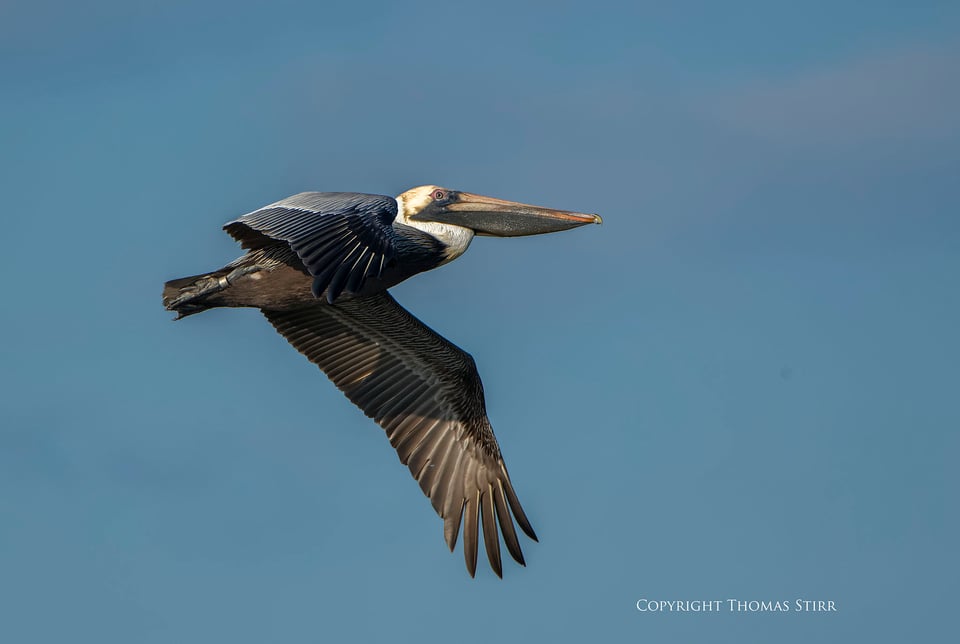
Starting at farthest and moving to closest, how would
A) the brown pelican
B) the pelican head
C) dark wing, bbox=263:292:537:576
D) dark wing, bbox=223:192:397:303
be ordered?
dark wing, bbox=263:292:537:576
the pelican head
the brown pelican
dark wing, bbox=223:192:397:303

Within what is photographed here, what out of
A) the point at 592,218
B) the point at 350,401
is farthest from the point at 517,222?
the point at 350,401

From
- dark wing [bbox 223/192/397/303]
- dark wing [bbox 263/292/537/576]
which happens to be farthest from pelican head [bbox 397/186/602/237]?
dark wing [bbox 223/192/397/303]

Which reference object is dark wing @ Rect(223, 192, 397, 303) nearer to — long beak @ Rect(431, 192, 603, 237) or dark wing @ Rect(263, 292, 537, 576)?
long beak @ Rect(431, 192, 603, 237)

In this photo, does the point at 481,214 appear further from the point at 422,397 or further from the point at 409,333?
the point at 422,397

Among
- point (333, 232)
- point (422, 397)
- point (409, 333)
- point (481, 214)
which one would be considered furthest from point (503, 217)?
point (333, 232)

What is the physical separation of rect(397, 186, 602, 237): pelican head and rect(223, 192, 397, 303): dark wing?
1479mm

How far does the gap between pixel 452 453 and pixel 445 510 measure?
2.39ft

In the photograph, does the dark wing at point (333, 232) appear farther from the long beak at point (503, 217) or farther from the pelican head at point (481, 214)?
the long beak at point (503, 217)

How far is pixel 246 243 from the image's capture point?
13523mm

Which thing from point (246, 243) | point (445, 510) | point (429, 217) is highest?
point (429, 217)

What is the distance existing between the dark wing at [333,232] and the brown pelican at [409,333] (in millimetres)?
39

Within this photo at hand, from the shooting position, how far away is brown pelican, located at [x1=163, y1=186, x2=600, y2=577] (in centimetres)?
1359

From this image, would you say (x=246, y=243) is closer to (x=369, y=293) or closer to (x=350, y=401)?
(x=369, y=293)

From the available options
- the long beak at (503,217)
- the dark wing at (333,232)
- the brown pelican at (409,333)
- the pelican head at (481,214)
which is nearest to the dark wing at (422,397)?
the brown pelican at (409,333)
